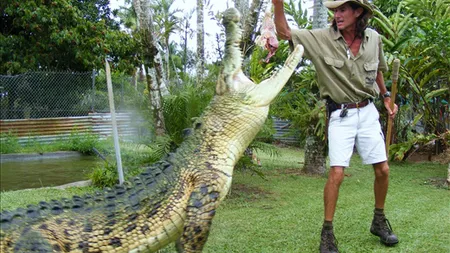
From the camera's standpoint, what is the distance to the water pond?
6.41 meters

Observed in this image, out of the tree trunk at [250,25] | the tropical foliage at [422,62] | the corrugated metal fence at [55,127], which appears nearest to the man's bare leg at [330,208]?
the tree trunk at [250,25]

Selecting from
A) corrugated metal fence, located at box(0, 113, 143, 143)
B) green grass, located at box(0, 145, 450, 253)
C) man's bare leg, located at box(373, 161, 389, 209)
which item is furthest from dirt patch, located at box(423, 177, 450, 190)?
corrugated metal fence, located at box(0, 113, 143, 143)

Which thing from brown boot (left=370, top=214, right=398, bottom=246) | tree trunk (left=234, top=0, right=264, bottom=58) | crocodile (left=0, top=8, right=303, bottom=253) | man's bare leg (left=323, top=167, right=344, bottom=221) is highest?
tree trunk (left=234, top=0, right=264, bottom=58)

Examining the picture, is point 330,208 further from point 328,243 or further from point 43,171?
point 43,171

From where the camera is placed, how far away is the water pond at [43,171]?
641 centimetres

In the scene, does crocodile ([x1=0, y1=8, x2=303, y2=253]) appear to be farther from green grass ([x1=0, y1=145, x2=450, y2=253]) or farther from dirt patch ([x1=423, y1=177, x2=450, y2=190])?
dirt patch ([x1=423, y1=177, x2=450, y2=190])

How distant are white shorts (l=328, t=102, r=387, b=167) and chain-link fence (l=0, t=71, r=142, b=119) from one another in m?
7.14

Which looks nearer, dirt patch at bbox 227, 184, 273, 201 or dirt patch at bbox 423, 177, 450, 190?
dirt patch at bbox 227, 184, 273, 201

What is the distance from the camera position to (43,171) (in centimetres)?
754

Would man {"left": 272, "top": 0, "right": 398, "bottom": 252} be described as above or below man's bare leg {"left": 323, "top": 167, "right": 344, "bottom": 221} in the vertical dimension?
above

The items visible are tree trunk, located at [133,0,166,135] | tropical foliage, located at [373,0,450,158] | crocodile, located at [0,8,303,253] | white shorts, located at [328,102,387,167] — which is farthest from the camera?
tropical foliage, located at [373,0,450,158]

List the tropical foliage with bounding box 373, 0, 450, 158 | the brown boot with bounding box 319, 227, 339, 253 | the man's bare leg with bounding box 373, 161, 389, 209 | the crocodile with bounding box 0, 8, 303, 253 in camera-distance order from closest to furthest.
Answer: the crocodile with bounding box 0, 8, 303, 253, the brown boot with bounding box 319, 227, 339, 253, the man's bare leg with bounding box 373, 161, 389, 209, the tropical foliage with bounding box 373, 0, 450, 158

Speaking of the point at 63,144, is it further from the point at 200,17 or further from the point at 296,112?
the point at 296,112

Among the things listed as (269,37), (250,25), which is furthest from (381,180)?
(250,25)
